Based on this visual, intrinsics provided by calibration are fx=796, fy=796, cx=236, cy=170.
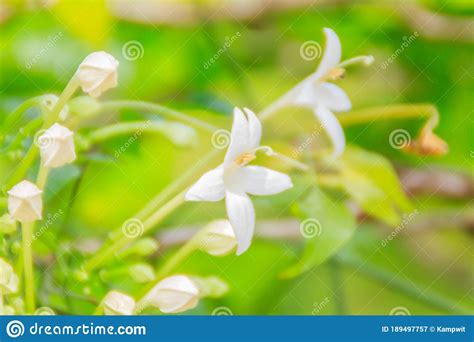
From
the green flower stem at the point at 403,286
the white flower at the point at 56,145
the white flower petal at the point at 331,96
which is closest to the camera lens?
the white flower at the point at 56,145

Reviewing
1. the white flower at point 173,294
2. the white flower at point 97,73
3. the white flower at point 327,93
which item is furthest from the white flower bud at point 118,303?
the white flower at point 327,93

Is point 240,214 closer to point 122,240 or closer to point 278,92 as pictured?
point 122,240

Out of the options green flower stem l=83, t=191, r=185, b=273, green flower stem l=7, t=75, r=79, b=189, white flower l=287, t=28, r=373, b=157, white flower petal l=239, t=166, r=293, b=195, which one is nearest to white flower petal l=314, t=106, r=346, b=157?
white flower l=287, t=28, r=373, b=157

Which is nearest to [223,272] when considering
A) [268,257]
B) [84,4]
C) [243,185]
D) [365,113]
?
[268,257]

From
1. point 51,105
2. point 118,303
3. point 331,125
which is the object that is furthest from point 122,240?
point 331,125

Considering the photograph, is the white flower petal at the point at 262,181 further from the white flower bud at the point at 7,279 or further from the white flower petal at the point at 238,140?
the white flower bud at the point at 7,279
